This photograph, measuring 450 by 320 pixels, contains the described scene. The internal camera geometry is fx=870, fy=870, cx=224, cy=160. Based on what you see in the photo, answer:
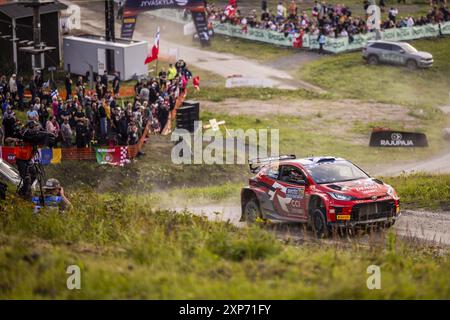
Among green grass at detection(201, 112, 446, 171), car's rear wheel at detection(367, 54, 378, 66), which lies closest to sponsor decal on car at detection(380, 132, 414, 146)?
green grass at detection(201, 112, 446, 171)

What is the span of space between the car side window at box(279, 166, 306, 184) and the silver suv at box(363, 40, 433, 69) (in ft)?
98.3

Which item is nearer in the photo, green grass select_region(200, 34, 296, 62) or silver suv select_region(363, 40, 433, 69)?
silver suv select_region(363, 40, 433, 69)

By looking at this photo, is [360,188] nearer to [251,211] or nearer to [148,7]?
[251,211]

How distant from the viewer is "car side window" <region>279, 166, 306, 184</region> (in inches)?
721

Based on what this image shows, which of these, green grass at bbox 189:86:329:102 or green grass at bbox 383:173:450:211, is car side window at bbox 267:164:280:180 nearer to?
green grass at bbox 383:173:450:211

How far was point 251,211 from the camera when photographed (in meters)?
19.5

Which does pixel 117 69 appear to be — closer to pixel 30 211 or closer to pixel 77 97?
pixel 77 97

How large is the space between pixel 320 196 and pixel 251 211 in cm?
238

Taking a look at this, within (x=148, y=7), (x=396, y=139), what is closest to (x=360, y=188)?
(x=396, y=139)

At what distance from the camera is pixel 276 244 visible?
40.2 feet

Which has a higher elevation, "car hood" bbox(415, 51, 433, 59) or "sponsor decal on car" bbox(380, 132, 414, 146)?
"sponsor decal on car" bbox(380, 132, 414, 146)

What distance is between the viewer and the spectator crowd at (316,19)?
51.2m

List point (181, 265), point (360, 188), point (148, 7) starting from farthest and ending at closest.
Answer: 1. point (148, 7)
2. point (360, 188)
3. point (181, 265)
